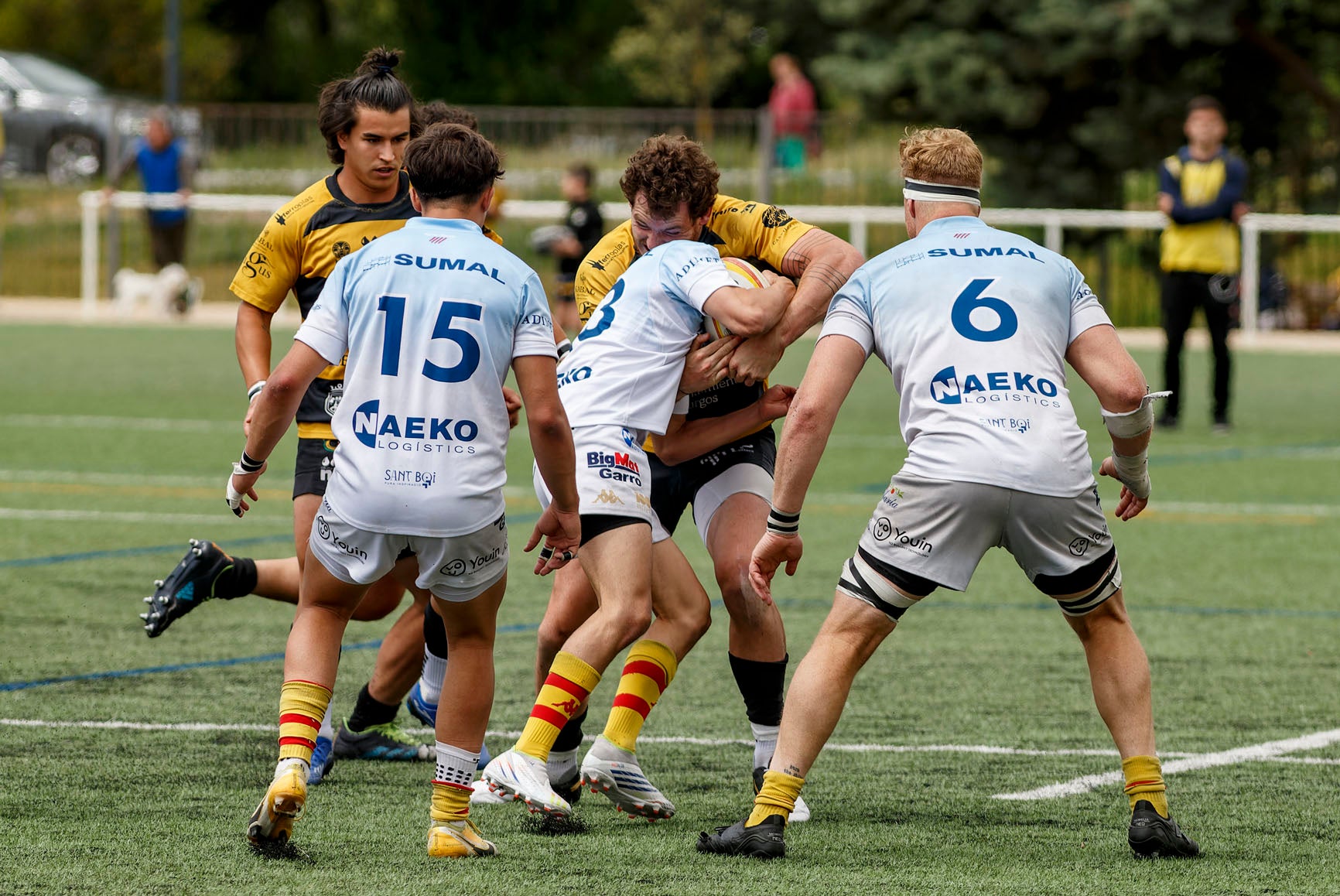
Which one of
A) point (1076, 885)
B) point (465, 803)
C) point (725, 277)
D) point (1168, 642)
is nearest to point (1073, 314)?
point (725, 277)

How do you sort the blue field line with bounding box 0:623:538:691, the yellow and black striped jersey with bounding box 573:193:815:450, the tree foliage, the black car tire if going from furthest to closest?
the black car tire < the tree foliage < the blue field line with bounding box 0:623:538:691 < the yellow and black striped jersey with bounding box 573:193:815:450

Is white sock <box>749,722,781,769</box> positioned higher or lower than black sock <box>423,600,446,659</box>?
lower

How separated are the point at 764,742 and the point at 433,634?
3.58 ft

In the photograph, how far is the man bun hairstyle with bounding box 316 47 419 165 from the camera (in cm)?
616

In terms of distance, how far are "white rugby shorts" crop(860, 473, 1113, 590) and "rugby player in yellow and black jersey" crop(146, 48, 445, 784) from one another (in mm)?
1805

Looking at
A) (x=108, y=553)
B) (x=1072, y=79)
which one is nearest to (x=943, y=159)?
(x=108, y=553)

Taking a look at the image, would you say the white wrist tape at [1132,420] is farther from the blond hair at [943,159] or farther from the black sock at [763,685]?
the black sock at [763,685]

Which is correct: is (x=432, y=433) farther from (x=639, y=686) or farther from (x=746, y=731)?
(x=746, y=731)

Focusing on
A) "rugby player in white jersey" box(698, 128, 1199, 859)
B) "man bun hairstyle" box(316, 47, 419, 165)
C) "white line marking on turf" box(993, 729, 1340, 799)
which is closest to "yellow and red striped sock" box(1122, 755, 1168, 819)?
"rugby player in white jersey" box(698, 128, 1199, 859)

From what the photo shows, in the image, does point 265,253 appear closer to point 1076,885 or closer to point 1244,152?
point 1076,885

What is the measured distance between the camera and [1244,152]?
3041cm

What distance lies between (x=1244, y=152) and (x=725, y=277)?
87.1 feet

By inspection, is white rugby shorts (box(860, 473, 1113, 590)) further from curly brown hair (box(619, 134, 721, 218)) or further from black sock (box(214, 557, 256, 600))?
black sock (box(214, 557, 256, 600))

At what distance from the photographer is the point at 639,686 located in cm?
574
